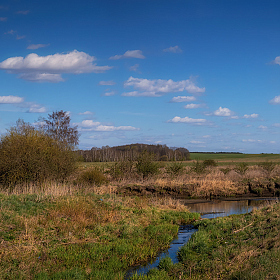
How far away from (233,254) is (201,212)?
11.4 meters

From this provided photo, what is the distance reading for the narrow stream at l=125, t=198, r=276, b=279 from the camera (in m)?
9.63

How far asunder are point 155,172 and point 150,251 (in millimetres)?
22136

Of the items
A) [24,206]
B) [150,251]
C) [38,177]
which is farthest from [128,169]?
[150,251]

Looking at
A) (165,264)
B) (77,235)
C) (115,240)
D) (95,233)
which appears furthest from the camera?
(95,233)

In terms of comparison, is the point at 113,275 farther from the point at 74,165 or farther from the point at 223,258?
the point at 74,165

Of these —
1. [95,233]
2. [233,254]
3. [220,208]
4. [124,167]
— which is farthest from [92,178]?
[233,254]

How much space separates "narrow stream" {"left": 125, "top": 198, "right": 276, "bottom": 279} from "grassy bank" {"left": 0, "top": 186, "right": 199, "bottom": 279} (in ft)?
1.08

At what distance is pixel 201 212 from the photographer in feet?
66.0

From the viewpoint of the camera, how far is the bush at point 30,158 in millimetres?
20328

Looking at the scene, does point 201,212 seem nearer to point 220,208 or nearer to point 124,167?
point 220,208

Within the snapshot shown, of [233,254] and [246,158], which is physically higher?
[246,158]

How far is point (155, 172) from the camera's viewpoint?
3262cm

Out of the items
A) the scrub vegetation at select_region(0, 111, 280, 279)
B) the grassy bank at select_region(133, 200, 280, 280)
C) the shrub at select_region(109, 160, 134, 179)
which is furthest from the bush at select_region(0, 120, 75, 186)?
the grassy bank at select_region(133, 200, 280, 280)

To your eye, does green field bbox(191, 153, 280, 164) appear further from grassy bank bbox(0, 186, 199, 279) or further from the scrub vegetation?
grassy bank bbox(0, 186, 199, 279)
